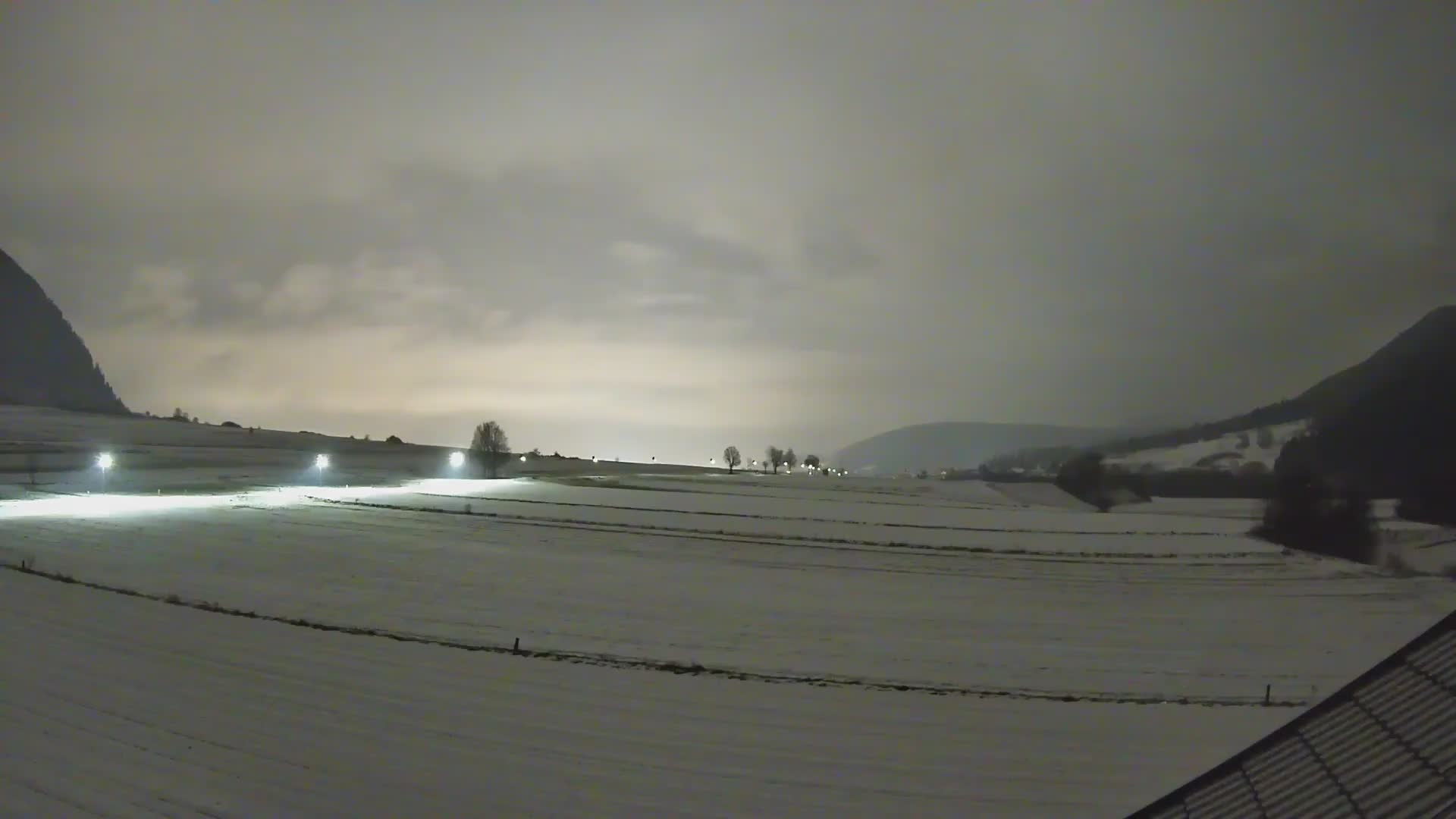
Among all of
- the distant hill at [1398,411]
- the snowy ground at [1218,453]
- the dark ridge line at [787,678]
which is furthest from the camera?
the snowy ground at [1218,453]

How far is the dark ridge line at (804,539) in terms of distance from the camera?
138 ft

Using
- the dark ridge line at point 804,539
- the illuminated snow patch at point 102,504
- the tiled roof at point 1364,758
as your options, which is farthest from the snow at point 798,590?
the tiled roof at point 1364,758

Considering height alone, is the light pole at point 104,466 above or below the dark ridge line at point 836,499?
above

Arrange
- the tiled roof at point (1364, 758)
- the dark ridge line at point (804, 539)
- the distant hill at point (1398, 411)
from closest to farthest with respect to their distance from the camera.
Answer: the tiled roof at point (1364, 758) → the dark ridge line at point (804, 539) → the distant hill at point (1398, 411)

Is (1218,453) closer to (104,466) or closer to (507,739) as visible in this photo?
(507,739)

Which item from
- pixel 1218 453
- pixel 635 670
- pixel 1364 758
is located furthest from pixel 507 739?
pixel 1218 453

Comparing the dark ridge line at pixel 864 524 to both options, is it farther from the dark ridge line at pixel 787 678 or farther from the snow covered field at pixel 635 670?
the dark ridge line at pixel 787 678

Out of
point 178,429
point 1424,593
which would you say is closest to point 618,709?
point 1424,593

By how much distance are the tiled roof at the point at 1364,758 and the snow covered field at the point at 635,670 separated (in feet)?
22.8

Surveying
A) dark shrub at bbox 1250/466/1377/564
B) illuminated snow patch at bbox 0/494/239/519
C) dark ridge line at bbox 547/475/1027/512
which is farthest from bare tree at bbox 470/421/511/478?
dark shrub at bbox 1250/466/1377/564

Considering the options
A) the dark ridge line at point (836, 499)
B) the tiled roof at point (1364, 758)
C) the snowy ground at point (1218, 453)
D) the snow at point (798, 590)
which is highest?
the snowy ground at point (1218, 453)

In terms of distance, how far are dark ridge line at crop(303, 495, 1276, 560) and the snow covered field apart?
1413 mm

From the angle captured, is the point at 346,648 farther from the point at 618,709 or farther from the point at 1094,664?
the point at 1094,664

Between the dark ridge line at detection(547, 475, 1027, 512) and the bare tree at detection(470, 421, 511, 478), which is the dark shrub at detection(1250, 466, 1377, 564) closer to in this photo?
the dark ridge line at detection(547, 475, 1027, 512)
